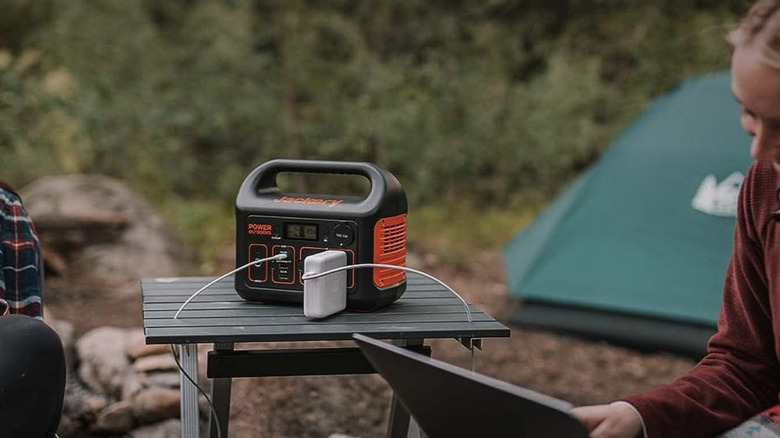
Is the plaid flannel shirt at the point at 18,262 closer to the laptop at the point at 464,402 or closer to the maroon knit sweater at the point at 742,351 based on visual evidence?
the laptop at the point at 464,402

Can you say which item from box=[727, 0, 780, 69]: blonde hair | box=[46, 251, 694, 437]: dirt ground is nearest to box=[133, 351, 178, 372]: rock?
box=[46, 251, 694, 437]: dirt ground

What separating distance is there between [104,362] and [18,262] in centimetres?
157

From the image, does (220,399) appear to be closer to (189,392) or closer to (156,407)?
(189,392)

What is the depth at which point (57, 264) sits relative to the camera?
5.10 meters

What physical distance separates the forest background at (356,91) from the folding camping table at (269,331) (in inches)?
210

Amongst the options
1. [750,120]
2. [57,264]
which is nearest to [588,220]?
[57,264]

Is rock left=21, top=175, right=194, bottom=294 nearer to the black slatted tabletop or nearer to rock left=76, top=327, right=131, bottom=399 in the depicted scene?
rock left=76, top=327, right=131, bottom=399

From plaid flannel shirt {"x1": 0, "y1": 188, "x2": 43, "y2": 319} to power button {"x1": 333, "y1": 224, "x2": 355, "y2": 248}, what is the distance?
2.03 ft

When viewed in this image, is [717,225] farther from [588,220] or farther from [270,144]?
[270,144]

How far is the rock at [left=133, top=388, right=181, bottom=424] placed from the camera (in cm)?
305

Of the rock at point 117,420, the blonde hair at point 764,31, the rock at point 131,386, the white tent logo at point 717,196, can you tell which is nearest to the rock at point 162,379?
the rock at point 131,386

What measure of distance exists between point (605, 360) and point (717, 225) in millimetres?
777

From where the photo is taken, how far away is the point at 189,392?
5.77 ft

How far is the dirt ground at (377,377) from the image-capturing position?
2961 millimetres
